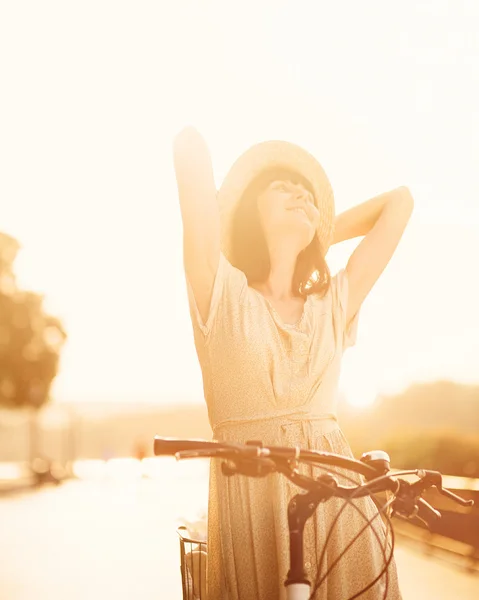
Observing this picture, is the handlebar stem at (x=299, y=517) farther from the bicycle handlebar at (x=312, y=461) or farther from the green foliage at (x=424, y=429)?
the green foliage at (x=424, y=429)

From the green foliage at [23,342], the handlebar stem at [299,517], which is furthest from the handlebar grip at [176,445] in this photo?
the green foliage at [23,342]

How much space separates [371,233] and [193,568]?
1.45m

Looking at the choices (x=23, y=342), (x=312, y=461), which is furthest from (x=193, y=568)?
(x=23, y=342)

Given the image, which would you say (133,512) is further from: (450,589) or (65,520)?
(450,589)

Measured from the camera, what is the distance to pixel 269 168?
3.83 m

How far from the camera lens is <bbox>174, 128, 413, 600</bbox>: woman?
3.16 meters

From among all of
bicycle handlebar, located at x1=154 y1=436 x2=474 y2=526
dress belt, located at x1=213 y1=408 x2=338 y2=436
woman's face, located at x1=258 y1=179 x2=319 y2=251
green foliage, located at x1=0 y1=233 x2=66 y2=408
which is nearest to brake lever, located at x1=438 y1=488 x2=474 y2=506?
bicycle handlebar, located at x1=154 y1=436 x2=474 y2=526

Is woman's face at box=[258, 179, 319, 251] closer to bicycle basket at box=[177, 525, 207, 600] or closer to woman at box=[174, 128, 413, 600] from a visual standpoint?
woman at box=[174, 128, 413, 600]

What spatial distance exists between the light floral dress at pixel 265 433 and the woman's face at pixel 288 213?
1.05 feet

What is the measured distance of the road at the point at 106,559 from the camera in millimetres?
10906

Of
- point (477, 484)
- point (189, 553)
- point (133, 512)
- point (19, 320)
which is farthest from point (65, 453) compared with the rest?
point (189, 553)

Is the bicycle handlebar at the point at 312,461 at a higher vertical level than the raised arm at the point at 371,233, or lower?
lower

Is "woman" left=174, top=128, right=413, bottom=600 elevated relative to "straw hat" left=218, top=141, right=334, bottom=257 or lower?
lower

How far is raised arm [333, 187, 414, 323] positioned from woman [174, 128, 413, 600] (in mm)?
171
